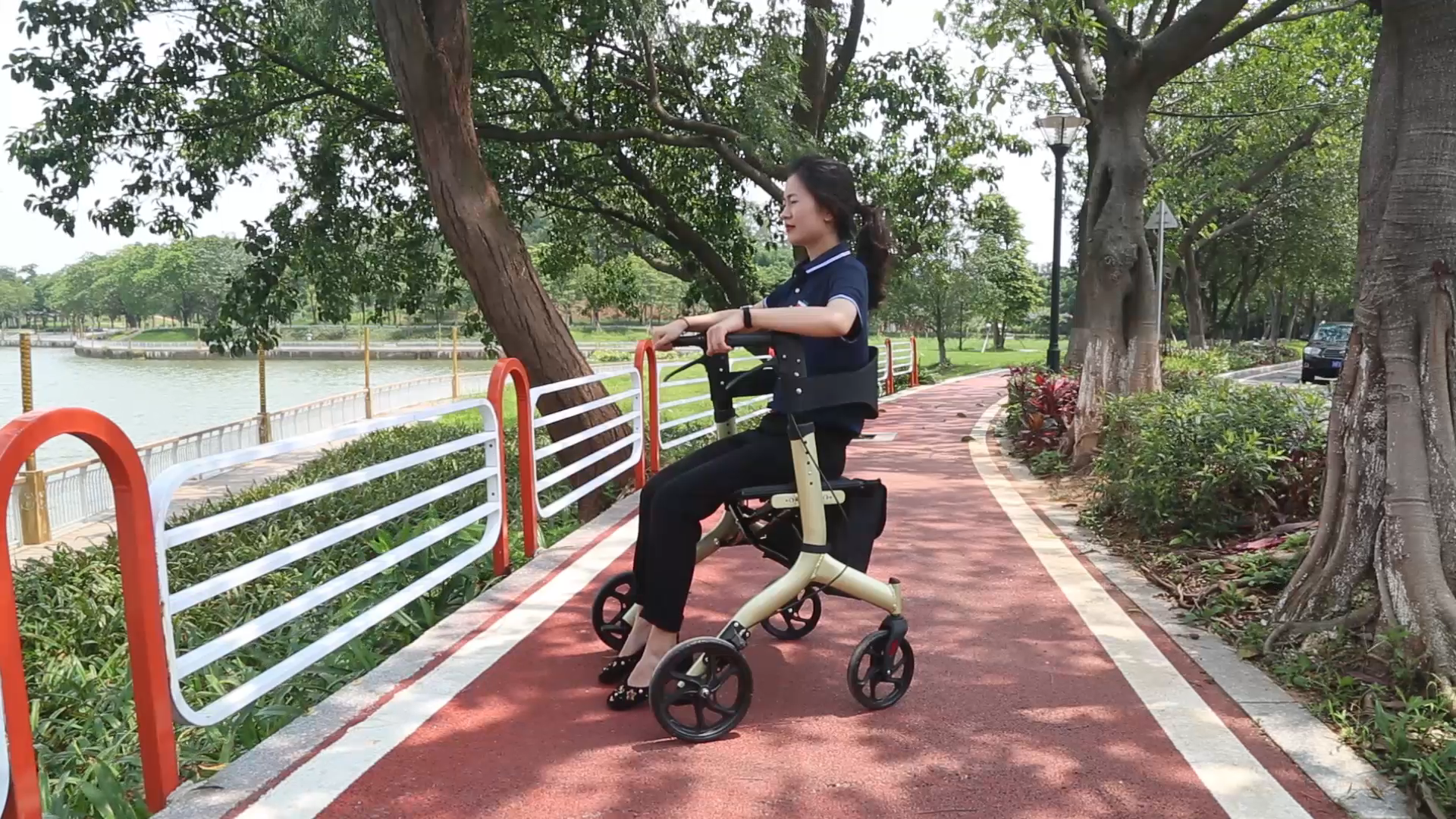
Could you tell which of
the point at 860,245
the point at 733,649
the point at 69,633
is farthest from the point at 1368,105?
the point at 69,633

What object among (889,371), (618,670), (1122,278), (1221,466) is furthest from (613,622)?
(889,371)

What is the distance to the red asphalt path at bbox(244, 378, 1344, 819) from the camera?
2670mm

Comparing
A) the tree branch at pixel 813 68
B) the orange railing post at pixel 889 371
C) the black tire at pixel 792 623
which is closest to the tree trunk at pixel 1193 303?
the orange railing post at pixel 889 371

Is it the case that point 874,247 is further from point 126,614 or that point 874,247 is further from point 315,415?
point 315,415

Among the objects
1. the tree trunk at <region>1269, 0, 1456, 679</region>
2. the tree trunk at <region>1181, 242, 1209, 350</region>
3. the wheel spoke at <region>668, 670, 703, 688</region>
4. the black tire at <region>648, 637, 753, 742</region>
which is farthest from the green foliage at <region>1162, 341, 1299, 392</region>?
the wheel spoke at <region>668, 670, 703, 688</region>

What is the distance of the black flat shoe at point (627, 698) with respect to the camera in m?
3.27

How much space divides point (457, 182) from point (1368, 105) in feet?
19.5

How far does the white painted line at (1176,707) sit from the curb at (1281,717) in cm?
12

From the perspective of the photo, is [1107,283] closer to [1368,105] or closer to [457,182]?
[1368,105]

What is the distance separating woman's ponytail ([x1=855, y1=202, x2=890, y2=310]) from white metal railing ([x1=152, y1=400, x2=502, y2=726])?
1.85 metres

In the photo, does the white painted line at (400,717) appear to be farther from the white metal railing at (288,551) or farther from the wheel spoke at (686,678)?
the wheel spoke at (686,678)

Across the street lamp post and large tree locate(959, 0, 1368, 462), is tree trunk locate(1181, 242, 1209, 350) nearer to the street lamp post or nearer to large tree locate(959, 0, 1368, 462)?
the street lamp post

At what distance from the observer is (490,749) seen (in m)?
3.00

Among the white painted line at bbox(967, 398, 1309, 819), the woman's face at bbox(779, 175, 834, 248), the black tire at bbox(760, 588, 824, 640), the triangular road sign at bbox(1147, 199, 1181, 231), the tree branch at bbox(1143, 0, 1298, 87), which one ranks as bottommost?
the white painted line at bbox(967, 398, 1309, 819)
